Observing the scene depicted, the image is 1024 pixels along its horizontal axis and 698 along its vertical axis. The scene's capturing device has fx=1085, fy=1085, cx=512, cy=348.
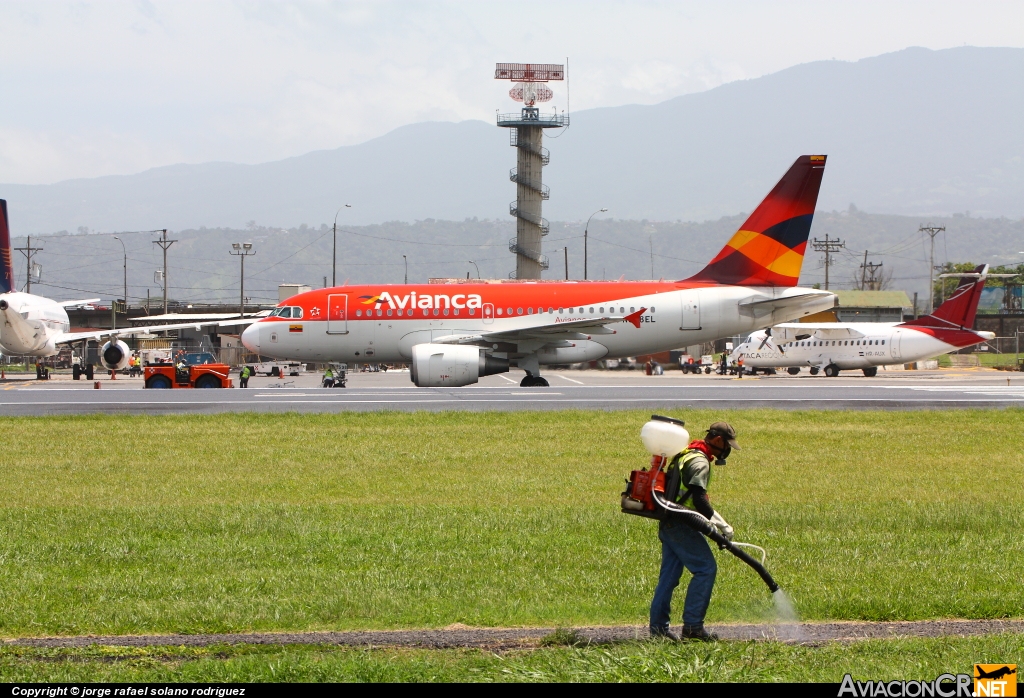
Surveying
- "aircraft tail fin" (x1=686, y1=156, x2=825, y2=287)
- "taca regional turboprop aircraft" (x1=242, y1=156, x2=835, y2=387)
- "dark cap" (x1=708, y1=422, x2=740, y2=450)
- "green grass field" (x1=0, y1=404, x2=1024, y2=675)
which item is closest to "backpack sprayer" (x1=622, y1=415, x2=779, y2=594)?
"dark cap" (x1=708, y1=422, x2=740, y2=450)

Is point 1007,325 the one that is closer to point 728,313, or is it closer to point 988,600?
point 728,313

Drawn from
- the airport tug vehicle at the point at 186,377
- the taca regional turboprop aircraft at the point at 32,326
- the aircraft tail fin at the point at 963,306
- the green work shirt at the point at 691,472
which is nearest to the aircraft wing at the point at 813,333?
the aircraft tail fin at the point at 963,306

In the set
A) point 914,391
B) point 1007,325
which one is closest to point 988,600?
point 914,391

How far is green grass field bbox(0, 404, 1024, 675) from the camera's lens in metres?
9.00

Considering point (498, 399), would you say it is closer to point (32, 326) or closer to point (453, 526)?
point (453, 526)

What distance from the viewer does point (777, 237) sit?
35.4 meters

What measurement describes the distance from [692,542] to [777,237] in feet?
95.5

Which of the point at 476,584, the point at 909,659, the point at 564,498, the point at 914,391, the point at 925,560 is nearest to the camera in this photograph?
the point at 909,659

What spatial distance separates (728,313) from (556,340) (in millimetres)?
5717

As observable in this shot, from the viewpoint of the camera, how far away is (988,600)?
905cm

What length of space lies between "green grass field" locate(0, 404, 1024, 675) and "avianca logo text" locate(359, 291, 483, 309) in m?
13.5

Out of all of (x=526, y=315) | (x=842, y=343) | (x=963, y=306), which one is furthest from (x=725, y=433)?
(x=842, y=343)

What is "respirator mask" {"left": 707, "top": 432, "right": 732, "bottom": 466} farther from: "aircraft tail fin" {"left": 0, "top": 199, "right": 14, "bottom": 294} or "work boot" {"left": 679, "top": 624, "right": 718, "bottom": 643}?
"aircraft tail fin" {"left": 0, "top": 199, "right": 14, "bottom": 294}

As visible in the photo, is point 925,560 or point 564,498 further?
point 564,498
